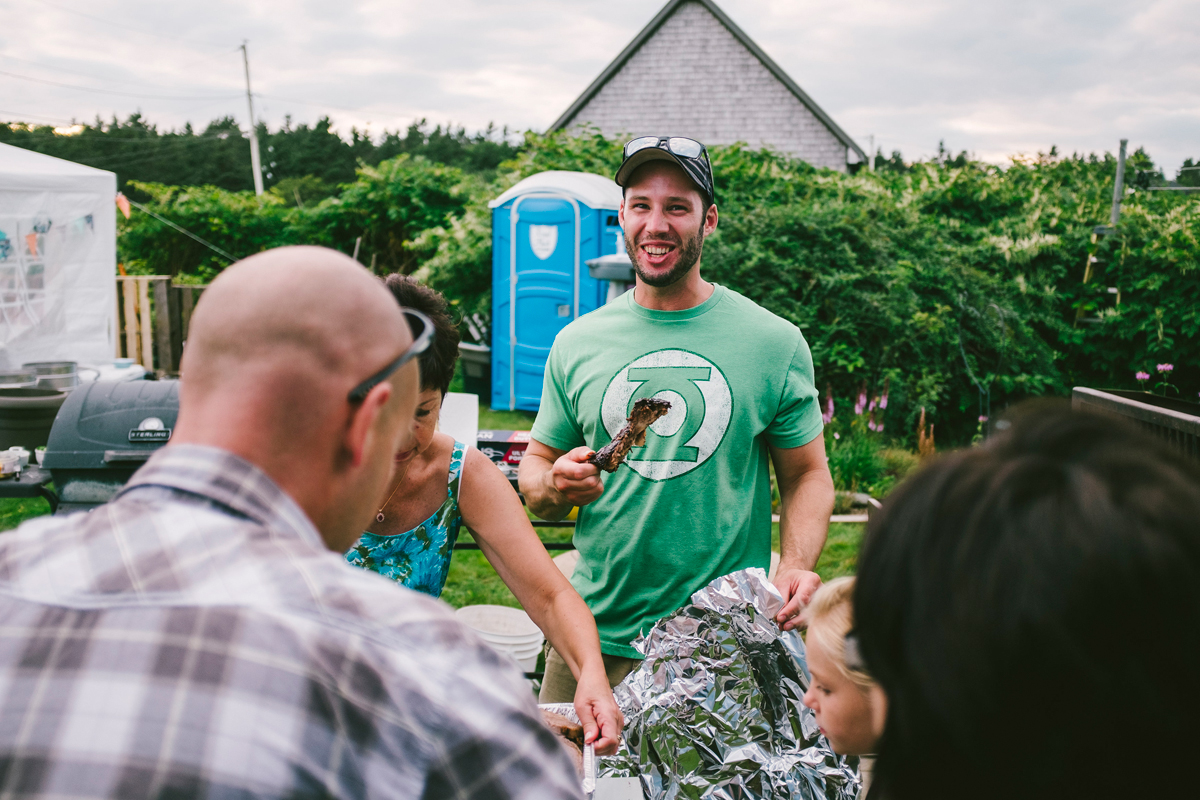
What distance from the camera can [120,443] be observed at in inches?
167

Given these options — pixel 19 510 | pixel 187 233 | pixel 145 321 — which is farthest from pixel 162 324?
pixel 187 233

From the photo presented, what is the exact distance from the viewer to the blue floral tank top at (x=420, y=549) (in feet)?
5.98

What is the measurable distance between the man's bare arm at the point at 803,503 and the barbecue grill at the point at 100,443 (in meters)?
3.49

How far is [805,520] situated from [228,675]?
1.80 metres

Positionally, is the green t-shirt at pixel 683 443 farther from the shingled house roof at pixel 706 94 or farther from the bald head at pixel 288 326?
the shingled house roof at pixel 706 94

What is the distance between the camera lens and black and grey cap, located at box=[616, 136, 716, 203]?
2.33 metres

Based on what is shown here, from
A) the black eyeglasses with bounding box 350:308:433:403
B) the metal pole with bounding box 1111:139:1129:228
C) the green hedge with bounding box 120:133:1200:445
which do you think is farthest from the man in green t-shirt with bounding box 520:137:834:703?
the metal pole with bounding box 1111:139:1129:228

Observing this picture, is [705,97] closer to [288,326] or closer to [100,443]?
[100,443]

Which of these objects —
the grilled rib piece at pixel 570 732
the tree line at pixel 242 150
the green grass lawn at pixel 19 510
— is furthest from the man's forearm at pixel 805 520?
the tree line at pixel 242 150

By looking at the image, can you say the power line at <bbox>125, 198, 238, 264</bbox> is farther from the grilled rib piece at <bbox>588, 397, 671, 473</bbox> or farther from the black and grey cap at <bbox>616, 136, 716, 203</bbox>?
the grilled rib piece at <bbox>588, 397, 671, 473</bbox>

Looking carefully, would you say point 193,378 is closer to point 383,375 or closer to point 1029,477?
point 383,375

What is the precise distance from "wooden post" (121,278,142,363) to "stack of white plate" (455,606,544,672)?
894 centimetres

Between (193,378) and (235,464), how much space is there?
0.34 ft

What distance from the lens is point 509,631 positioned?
3.42 metres
